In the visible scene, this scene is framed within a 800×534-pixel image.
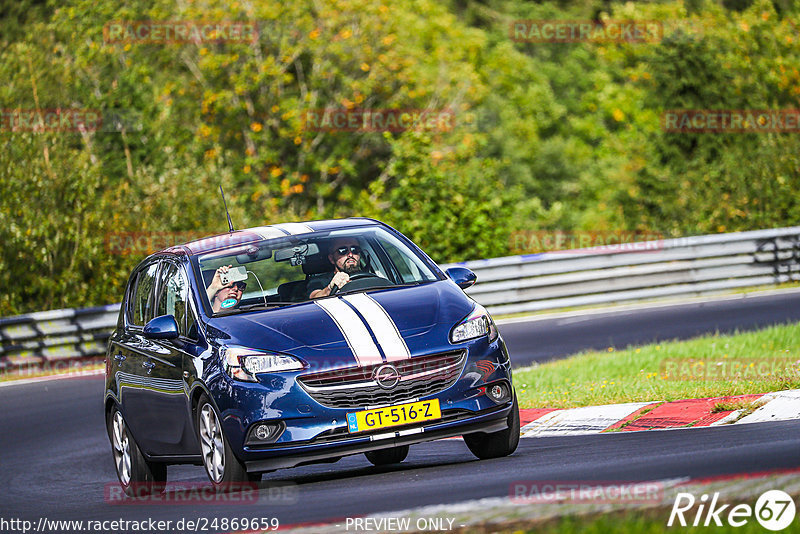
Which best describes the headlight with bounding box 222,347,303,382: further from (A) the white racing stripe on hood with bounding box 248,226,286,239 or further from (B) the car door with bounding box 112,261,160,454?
(A) the white racing stripe on hood with bounding box 248,226,286,239

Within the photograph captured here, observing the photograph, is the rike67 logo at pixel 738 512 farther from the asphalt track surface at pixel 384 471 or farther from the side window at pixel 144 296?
the side window at pixel 144 296

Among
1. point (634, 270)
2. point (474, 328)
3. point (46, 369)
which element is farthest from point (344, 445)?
point (634, 270)

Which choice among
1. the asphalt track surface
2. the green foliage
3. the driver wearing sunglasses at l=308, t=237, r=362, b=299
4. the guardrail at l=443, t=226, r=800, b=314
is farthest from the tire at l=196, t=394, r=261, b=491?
the green foliage

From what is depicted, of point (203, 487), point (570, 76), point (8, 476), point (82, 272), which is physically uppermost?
point (203, 487)

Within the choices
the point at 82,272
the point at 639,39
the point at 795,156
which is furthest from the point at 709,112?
the point at 639,39

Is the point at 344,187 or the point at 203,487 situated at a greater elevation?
the point at 203,487

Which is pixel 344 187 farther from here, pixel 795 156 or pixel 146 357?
pixel 146 357

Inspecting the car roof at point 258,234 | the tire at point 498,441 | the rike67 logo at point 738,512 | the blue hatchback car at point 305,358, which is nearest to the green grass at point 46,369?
the blue hatchback car at point 305,358

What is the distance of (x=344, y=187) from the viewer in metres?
37.6

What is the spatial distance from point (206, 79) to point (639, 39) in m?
22.1

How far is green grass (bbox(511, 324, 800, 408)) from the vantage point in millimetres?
10164

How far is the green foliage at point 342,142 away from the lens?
22234 mm

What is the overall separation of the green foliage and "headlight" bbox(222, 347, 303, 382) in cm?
1419

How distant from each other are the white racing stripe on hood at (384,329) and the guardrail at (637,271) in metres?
12.3
